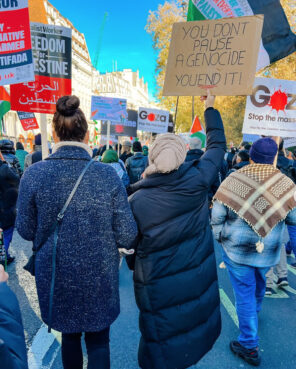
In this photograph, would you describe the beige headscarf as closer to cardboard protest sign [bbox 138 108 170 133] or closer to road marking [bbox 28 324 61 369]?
road marking [bbox 28 324 61 369]

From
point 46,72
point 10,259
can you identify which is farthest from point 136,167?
point 46,72

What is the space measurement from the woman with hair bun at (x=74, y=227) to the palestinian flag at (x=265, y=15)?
219cm

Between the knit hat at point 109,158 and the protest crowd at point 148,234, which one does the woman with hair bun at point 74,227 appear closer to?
the protest crowd at point 148,234

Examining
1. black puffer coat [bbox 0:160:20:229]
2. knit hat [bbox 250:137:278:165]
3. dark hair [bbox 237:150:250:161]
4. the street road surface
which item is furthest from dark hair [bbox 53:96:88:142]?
dark hair [bbox 237:150:250:161]

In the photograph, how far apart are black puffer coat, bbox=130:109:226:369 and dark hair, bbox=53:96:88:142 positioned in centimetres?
50

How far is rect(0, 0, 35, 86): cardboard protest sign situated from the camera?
2996mm

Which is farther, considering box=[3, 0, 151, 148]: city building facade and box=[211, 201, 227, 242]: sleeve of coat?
box=[3, 0, 151, 148]: city building facade

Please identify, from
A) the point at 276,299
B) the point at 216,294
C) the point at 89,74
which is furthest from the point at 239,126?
the point at 89,74

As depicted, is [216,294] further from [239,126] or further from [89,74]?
[89,74]

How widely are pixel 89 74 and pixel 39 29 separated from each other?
238ft

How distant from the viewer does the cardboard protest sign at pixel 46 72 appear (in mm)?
3744

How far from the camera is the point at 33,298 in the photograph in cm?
370

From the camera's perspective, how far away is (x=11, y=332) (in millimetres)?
824

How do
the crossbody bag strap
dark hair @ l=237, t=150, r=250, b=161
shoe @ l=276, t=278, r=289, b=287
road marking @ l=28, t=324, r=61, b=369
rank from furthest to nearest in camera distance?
dark hair @ l=237, t=150, r=250, b=161
shoe @ l=276, t=278, r=289, b=287
road marking @ l=28, t=324, r=61, b=369
the crossbody bag strap
